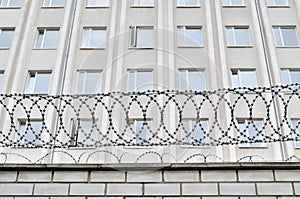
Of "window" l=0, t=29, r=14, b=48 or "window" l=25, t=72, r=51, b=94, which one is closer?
"window" l=25, t=72, r=51, b=94

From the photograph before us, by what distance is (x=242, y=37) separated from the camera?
11609 mm

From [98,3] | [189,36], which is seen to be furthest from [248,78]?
[98,3]

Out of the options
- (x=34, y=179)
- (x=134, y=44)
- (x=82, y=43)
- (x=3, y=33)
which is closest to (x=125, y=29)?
(x=134, y=44)

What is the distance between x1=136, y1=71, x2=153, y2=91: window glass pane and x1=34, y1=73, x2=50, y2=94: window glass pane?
281 cm

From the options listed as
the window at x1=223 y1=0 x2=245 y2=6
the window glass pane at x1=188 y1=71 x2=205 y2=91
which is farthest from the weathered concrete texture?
the window at x1=223 y1=0 x2=245 y2=6

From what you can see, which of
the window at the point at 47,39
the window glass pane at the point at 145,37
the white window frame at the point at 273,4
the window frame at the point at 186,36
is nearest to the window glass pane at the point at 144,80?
the window glass pane at the point at 145,37

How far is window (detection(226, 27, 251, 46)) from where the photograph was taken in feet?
37.5

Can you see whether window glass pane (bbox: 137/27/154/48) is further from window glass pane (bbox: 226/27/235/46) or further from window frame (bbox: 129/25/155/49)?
window glass pane (bbox: 226/27/235/46)

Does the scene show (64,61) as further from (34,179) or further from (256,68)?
(34,179)

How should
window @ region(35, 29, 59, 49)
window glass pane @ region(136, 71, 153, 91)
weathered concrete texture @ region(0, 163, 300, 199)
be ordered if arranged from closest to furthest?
1. weathered concrete texture @ region(0, 163, 300, 199)
2. window glass pane @ region(136, 71, 153, 91)
3. window @ region(35, 29, 59, 49)

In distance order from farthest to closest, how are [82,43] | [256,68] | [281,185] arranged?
1. [82,43]
2. [256,68]
3. [281,185]

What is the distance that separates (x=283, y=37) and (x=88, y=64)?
6391 mm

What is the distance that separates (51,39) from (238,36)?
6210 mm

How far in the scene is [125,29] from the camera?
11602 mm
